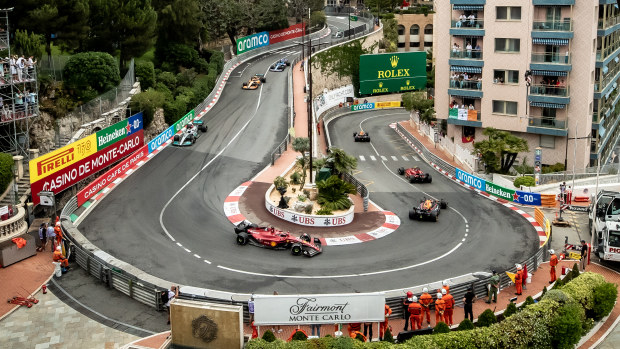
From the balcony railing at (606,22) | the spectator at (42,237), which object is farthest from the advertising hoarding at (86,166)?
the balcony railing at (606,22)

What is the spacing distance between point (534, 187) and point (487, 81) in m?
15.1

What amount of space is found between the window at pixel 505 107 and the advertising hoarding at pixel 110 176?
32099 mm

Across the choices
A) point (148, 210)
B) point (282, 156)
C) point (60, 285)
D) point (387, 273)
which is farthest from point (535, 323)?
point (282, 156)

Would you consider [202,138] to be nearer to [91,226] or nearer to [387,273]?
[91,226]

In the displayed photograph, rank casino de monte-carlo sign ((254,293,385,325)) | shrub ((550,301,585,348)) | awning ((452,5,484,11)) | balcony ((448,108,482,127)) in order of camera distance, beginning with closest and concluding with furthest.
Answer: shrub ((550,301,585,348)) → casino de monte-carlo sign ((254,293,385,325)) → awning ((452,5,484,11)) → balcony ((448,108,482,127))

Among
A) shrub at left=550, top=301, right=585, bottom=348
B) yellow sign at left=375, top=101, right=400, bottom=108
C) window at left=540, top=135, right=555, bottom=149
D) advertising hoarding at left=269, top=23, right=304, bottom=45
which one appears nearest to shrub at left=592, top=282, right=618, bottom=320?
shrub at left=550, top=301, right=585, bottom=348

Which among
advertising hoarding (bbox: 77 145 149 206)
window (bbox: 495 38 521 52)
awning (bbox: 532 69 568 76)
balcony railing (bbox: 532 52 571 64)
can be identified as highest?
window (bbox: 495 38 521 52)

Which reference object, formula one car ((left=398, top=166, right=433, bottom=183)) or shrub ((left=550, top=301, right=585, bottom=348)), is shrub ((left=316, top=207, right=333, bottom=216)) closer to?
formula one car ((left=398, top=166, right=433, bottom=183))

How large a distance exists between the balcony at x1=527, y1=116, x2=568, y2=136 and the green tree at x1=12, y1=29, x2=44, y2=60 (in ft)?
140

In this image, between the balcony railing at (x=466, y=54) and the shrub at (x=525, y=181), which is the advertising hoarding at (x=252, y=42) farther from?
the shrub at (x=525, y=181)

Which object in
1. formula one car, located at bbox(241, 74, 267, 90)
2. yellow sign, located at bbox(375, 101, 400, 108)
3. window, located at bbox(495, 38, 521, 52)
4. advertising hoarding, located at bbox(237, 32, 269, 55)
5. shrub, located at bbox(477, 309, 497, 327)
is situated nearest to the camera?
shrub, located at bbox(477, 309, 497, 327)

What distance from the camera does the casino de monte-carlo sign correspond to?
30.7 m

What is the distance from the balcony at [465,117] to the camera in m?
69.4

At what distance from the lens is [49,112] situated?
58.7 metres
